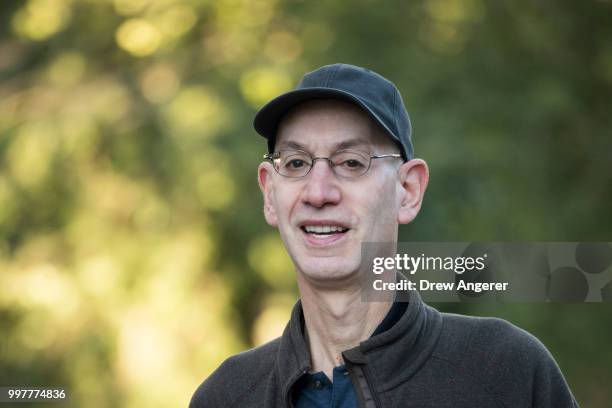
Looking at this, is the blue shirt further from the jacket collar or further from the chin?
the chin

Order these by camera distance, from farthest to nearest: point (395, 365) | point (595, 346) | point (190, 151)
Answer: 1. point (595, 346)
2. point (190, 151)
3. point (395, 365)

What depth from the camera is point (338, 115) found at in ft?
6.95

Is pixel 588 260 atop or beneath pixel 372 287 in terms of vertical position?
atop

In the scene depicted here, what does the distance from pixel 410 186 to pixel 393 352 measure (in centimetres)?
38

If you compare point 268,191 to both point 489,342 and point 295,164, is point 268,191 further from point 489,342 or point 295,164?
point 489,342

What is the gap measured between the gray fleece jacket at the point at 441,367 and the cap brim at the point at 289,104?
40 cm

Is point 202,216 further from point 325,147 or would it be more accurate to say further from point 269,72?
point 325,147

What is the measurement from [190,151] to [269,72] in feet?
1.94

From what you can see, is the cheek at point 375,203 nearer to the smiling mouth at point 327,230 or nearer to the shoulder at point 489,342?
the smiling mouth at point 327,230

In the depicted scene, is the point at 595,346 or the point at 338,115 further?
the point at 595,346

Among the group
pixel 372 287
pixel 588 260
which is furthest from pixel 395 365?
pixel 588 260

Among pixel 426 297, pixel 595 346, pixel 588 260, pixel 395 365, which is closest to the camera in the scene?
pixel 395 365

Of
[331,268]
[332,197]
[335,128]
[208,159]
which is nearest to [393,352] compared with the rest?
[331,268]

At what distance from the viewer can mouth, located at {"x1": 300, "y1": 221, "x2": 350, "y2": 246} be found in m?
2.09
